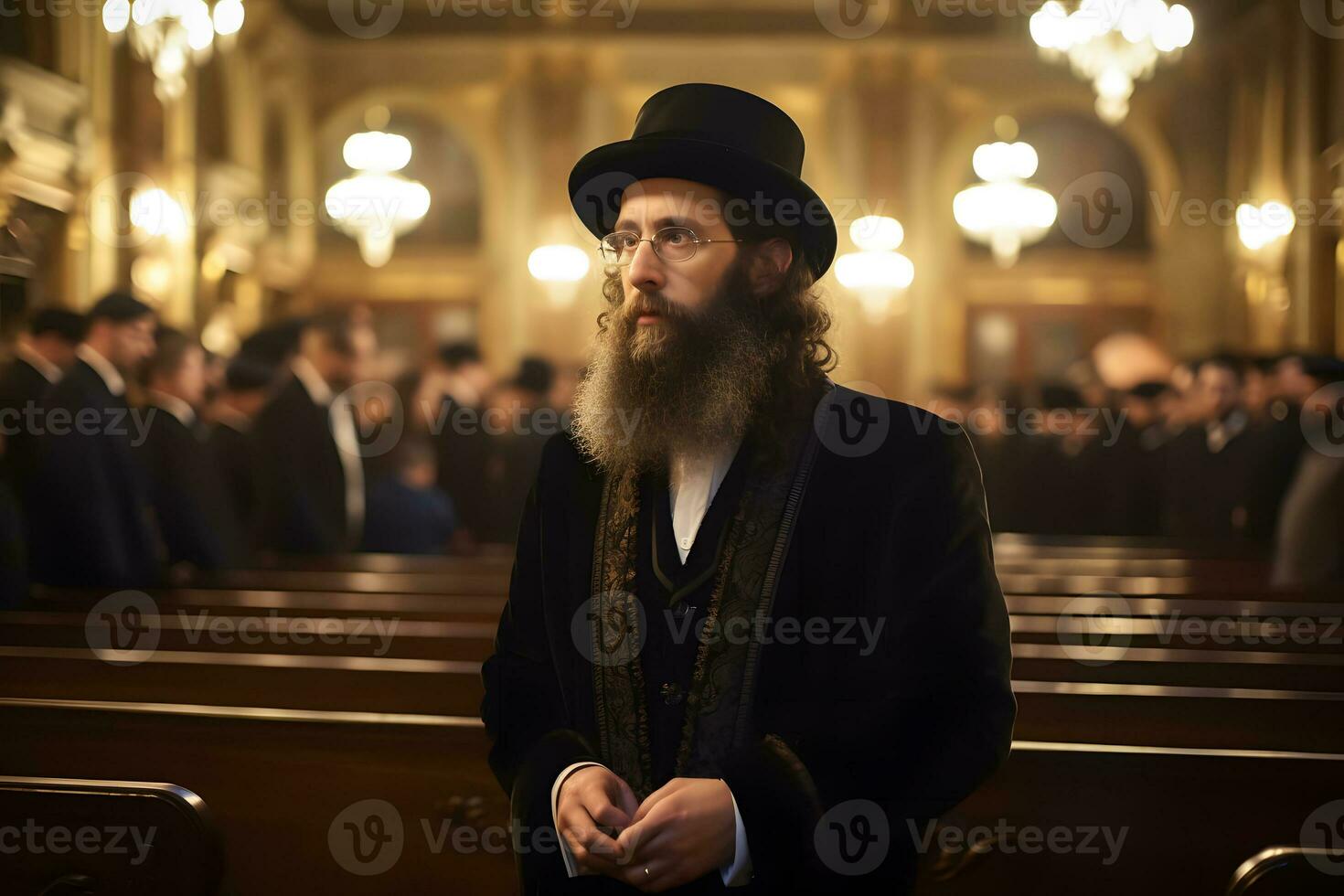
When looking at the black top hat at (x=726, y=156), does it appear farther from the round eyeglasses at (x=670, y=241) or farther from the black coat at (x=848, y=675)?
the black coat at (x=848, y=675)

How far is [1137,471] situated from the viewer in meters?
8.47

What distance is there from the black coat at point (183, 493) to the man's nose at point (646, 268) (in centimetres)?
391

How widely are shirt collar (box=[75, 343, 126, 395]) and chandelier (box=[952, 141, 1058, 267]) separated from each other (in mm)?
8831

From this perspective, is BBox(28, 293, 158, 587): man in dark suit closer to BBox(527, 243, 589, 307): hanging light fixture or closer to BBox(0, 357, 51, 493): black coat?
BBox(0, 357, 51, 493): black coat

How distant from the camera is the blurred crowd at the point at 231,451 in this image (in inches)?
187

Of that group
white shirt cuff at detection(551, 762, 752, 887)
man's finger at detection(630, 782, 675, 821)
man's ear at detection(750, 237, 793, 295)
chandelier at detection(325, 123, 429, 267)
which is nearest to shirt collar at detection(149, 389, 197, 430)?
man's ear at detection(750, 237, 793, 295)

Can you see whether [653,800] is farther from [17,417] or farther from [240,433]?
[240,433]

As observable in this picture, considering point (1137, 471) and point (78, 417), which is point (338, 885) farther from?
point (1137, 471)

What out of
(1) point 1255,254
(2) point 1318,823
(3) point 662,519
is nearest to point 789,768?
(3) point 662,519

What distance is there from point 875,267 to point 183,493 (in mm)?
8500

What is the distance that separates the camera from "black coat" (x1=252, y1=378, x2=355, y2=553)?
5867 mm

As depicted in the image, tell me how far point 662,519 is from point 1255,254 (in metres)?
12.9

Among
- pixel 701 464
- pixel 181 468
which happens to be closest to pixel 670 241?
pixel 701 464

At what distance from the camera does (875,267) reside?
40.1ft
